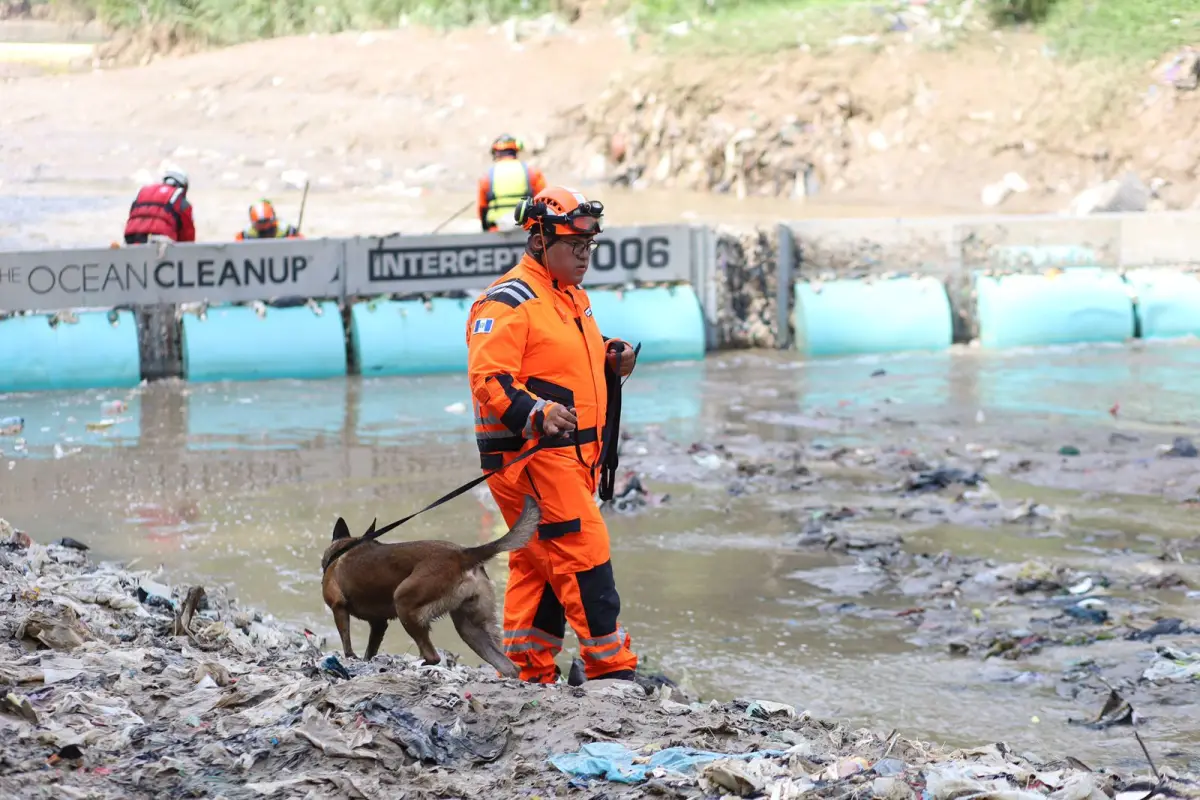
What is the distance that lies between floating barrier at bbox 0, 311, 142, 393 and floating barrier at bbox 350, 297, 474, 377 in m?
1.91

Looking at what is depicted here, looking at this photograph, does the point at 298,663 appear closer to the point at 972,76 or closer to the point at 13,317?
the point at 13,317

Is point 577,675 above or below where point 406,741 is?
below

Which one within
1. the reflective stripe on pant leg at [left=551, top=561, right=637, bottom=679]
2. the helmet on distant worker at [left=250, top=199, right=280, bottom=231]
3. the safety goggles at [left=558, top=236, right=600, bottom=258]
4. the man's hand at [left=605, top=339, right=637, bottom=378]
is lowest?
the reflective stripe on pant leg at [left=551, top=561, right=637, bottom=679]

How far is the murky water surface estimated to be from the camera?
262 inches

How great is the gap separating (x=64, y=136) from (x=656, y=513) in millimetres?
22463

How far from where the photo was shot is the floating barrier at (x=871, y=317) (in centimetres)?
1462

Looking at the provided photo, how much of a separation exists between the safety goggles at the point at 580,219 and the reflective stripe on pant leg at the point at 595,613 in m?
1.24

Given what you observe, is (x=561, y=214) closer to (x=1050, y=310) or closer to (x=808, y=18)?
(x=1050, y=310)

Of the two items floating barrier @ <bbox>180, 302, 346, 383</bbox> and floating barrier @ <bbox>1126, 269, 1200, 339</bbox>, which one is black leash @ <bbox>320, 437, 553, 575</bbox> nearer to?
floating barrier @ <bbox>180, 302, 346, 383</bbox>

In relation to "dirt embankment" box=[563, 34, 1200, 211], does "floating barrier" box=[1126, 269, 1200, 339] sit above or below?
below

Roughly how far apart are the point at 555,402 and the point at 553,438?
0.13 m

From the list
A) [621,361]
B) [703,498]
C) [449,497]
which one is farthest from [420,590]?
[703,498]

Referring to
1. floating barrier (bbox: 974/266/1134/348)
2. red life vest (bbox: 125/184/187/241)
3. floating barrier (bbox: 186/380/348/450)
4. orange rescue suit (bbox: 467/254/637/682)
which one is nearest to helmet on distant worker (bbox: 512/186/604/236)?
orange rescue suit (bbox: 467/254/637/682)

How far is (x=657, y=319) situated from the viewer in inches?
563
